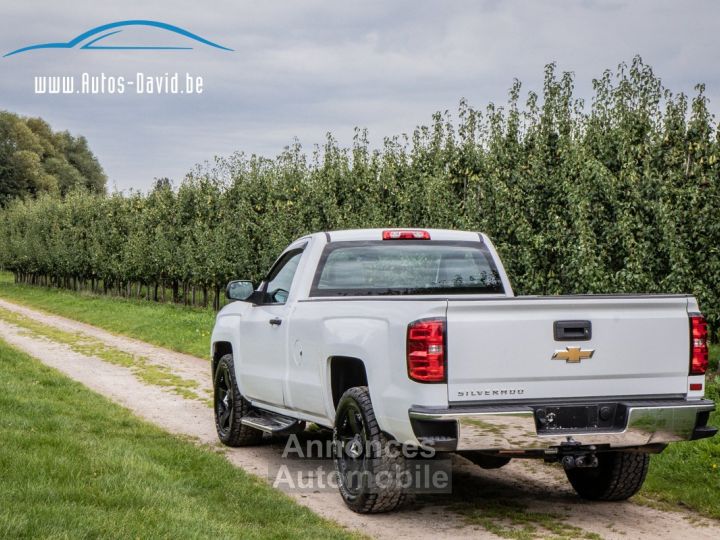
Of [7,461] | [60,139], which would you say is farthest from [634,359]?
[60,139]

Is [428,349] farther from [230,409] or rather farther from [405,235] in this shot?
[230,409]

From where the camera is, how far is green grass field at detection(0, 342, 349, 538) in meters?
5.66

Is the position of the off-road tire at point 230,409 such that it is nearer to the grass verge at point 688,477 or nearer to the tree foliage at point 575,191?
the grass verge at point 688,477

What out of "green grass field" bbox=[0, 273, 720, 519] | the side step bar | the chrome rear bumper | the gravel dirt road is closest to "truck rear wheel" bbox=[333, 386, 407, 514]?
the gravel dirt road

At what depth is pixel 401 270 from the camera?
7.77 metres

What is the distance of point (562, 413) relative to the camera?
5902 millimetres

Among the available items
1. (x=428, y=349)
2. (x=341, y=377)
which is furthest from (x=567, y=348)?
(x=341, y=377)

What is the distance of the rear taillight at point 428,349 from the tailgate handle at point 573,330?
78 centimetres

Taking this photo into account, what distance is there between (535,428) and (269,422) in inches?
124

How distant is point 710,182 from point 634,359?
9587 mm

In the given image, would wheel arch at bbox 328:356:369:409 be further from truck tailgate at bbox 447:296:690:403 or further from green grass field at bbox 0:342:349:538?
truck tailgate at bbox 447:296:690:403

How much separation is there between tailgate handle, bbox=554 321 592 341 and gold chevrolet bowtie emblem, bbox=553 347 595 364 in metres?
0.07

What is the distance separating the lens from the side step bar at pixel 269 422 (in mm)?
7945

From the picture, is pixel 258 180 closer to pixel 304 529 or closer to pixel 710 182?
pixel 710 182
